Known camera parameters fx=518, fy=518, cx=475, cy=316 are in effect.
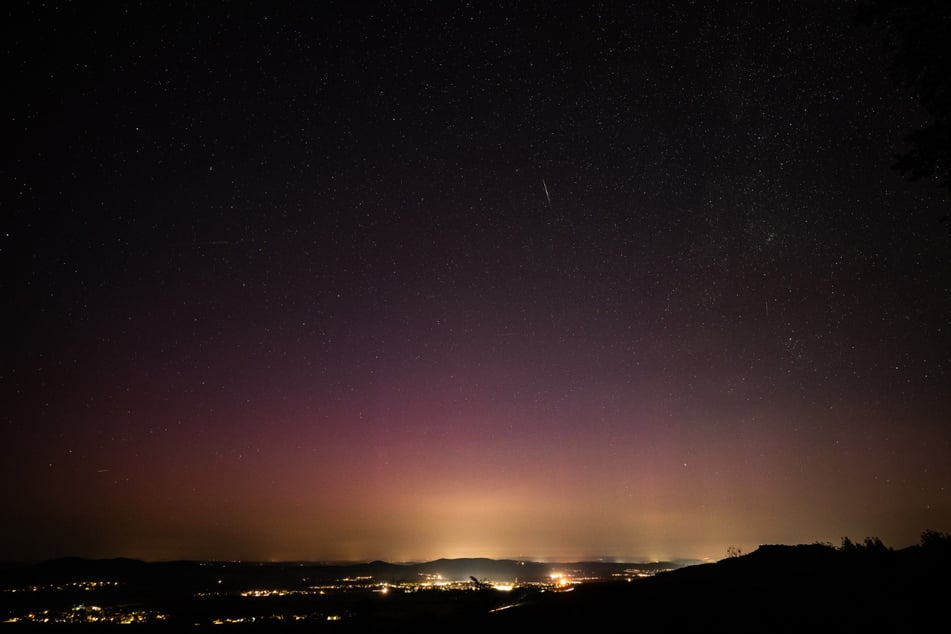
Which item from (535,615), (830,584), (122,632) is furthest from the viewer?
(122,632)

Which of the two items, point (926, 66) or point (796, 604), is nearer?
point (926, 66)

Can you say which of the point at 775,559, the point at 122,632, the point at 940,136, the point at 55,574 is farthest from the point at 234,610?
the point at 55,574

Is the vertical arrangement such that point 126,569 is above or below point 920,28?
below

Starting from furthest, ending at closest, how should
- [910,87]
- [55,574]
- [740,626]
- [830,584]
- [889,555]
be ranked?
[55,574] → [889,555] → [830,584] → [740,626] → [910,87]

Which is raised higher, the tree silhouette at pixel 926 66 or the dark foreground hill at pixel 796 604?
the tree silhouette at pixel 926 66

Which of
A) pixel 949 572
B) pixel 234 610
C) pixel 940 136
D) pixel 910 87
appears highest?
pixel 910 87

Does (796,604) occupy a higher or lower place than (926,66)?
lower

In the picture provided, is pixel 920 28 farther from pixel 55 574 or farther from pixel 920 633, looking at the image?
pixel 55 574

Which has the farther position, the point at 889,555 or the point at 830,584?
the point at 889,555

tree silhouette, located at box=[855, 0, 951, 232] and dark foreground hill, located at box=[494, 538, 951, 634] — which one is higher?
tree silhouette, located at box=[855, 0, 951, 232]
